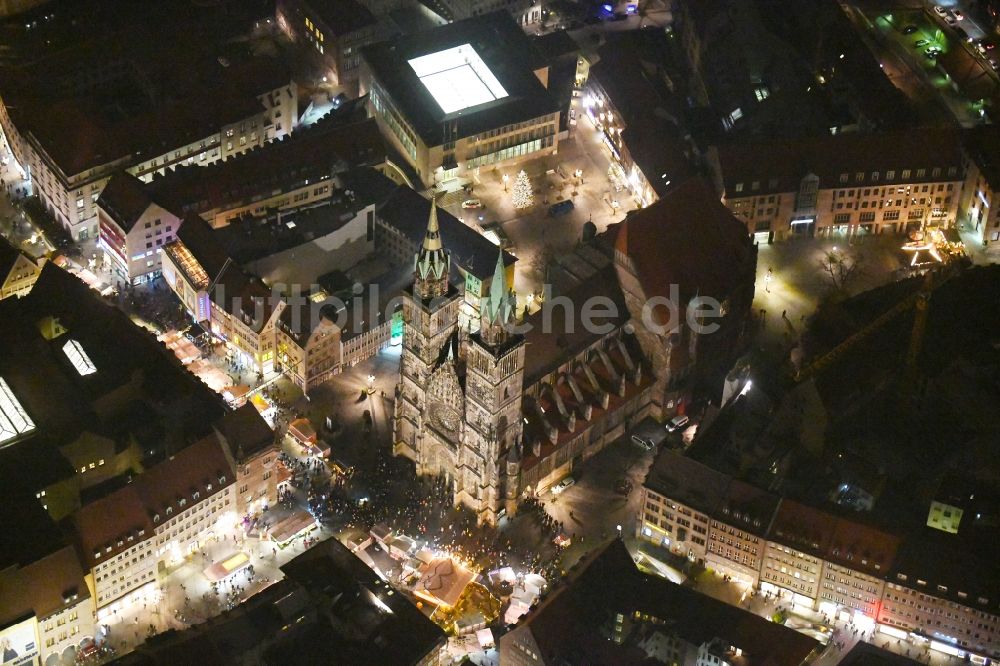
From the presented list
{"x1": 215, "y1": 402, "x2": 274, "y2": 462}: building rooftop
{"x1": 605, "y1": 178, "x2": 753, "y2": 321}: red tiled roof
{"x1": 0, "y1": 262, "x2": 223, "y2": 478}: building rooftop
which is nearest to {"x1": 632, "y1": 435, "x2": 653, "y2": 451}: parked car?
{"x1": 605, "y1": 178, "x2": 753, "y2": 321}: red tiled roof

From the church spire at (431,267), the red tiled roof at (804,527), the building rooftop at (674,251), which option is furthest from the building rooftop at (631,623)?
the building rooftop at (674,251)

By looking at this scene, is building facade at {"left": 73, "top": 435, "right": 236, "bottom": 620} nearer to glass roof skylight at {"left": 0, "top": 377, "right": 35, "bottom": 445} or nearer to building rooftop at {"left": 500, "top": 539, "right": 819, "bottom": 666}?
glass roof skylight at {"left": 0, "top": 377, "right": 35, "bottom": 445}

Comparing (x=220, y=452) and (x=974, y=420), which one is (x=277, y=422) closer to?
(x=220, y=452)

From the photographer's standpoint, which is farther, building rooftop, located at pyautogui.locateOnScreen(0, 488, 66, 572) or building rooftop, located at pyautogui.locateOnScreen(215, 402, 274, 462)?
building rooftop, located at pyautogui.locateOnScreen(215, 402, 274, 462)

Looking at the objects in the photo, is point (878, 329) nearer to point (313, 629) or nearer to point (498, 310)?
point (498, 310)

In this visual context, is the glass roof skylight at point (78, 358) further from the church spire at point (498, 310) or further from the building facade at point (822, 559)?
the building facade at point (822, 559)

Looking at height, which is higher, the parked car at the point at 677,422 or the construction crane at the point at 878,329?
the construction crane at the point at 878,329

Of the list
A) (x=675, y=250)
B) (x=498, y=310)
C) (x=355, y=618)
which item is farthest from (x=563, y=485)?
(x=355, y=618)

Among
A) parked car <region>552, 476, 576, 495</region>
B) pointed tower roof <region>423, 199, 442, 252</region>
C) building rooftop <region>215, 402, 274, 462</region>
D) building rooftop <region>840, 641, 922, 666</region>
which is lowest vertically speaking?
building rooftop <region>840, 641, 922, 666</region>
